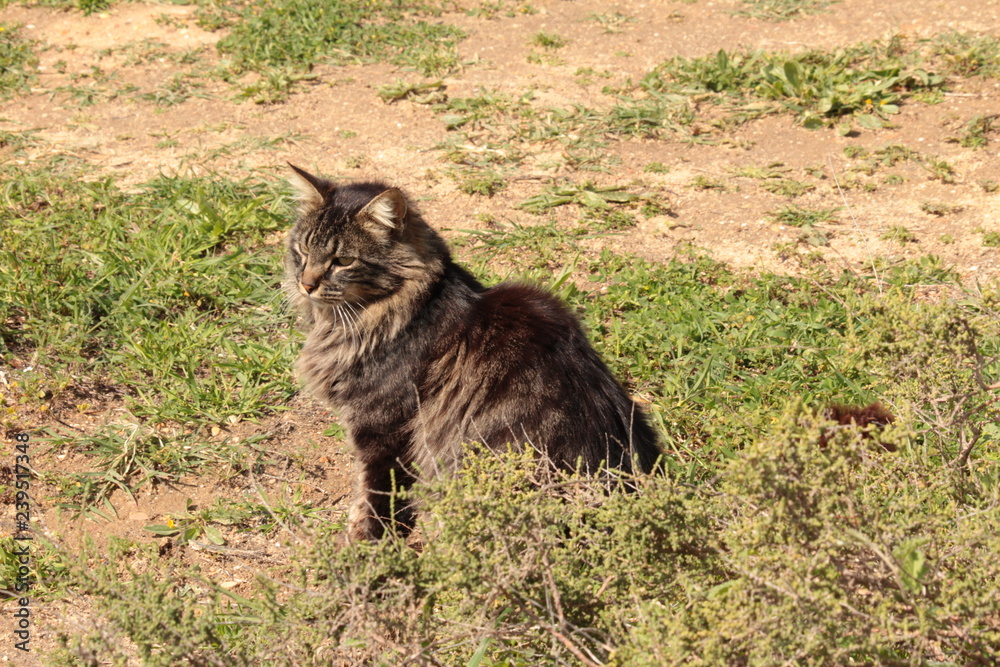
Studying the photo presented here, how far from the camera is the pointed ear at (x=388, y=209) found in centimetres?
301

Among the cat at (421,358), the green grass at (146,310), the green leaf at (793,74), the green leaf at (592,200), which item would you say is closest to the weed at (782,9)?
the green leaf at (793,74)

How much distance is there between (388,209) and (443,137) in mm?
2761

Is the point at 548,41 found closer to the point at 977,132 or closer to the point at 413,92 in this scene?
the point at 413,92

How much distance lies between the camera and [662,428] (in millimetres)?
3393

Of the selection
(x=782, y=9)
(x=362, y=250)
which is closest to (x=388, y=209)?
(x=362, y=250)

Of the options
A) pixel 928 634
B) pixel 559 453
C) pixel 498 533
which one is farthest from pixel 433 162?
pixel 928 634

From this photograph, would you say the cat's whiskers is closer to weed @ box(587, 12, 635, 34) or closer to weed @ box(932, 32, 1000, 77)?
weed @ box(587, 12, 635, 34)

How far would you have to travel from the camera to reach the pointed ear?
301 centimetres

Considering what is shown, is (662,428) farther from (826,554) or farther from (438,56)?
(438,56)

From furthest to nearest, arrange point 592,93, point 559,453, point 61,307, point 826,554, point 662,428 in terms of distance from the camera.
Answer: point 592,93 → point 61,307 → point 662,428 → point 559,453 → point 826,554

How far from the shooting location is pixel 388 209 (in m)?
3.05

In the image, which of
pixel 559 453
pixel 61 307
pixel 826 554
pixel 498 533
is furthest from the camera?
pixel 61 307

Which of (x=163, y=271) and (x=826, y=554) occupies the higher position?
(x=826, y=554)

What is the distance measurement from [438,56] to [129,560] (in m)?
4.62
